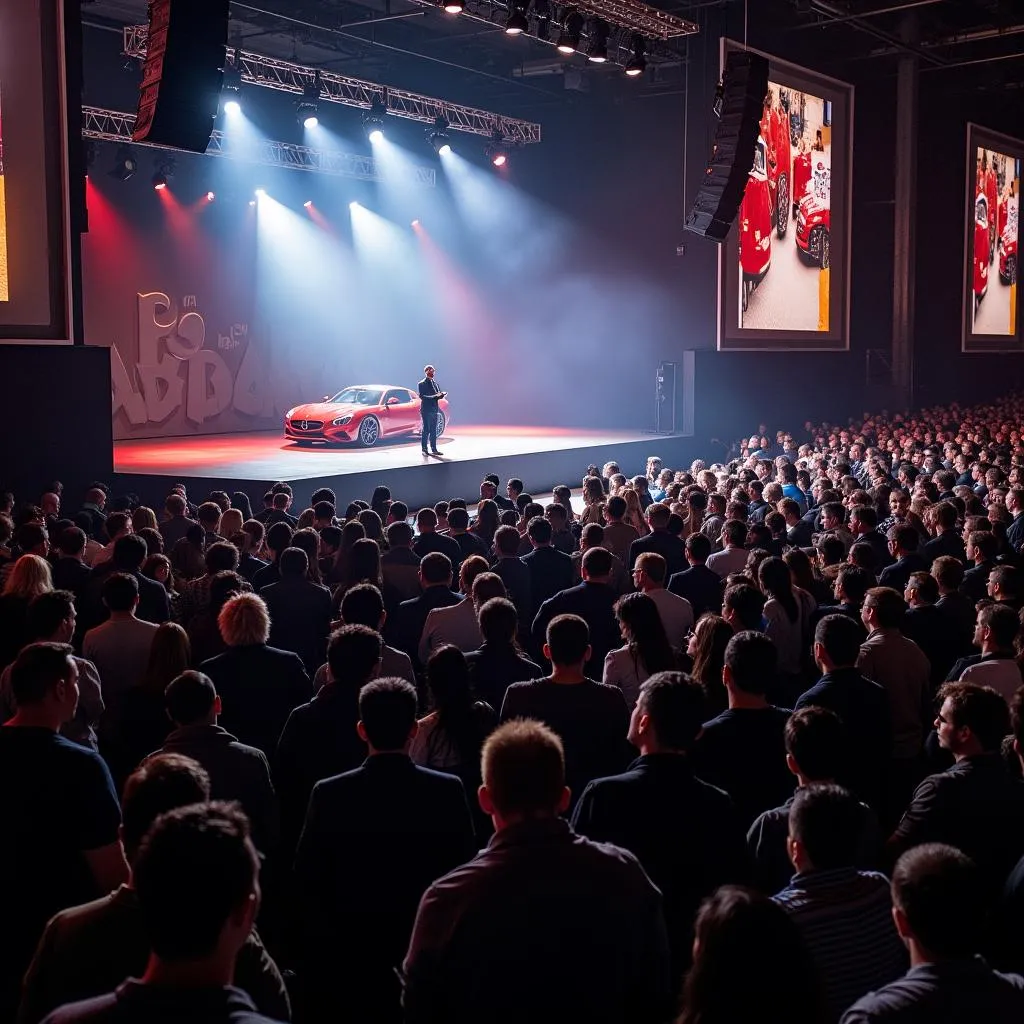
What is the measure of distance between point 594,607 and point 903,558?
2.38m

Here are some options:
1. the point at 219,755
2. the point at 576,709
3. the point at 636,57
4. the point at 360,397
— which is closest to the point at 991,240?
the point at 636,57

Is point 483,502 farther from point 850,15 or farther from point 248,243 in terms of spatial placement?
point 248,243

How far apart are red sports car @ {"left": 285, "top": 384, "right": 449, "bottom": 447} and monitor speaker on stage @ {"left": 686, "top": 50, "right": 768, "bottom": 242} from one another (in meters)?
5.86

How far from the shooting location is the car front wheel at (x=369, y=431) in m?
18.3

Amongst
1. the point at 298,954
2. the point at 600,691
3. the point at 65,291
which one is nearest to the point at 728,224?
the point at 65,291

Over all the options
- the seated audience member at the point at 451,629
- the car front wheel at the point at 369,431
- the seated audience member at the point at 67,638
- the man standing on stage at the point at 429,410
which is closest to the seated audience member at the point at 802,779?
the seated audience member at the point at 67,638

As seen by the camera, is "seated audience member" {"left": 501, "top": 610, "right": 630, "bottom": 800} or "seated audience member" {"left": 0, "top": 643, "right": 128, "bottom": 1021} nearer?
"seated audience member" {"left": 0, "top": 643, "right": 128, "bottom": 1021}

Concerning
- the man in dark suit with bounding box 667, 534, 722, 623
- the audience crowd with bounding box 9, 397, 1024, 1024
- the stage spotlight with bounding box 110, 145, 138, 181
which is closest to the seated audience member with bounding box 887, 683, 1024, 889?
the audience crowd with bounding box 9, 397, 1024, 1024

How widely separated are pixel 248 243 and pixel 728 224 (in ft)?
41.1

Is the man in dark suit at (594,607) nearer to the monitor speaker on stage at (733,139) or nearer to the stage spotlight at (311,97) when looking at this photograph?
the monitor speaker on stage at (733,139)

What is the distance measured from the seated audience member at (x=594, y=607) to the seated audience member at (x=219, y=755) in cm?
271

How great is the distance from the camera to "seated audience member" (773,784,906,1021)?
2.53m

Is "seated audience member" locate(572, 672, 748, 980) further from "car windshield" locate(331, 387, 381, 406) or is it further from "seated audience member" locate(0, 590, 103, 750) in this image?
"car windshield" locate(331, 387, 381, 406)

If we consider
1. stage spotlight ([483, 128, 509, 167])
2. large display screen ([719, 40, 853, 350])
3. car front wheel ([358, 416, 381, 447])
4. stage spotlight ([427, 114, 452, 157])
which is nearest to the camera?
car front wheel ([358, 416, 381, 447])
